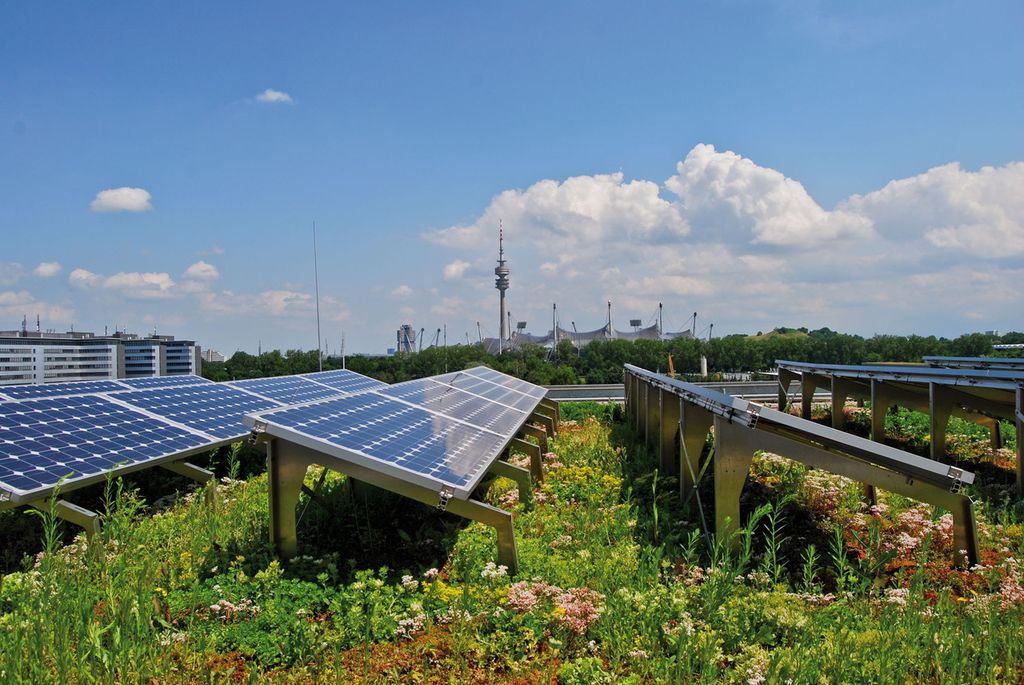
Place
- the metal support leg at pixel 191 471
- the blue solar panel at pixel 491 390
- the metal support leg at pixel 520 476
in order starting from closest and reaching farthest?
1. the metal support leg at pixel 520 476
2. the metal support leg at pixel 191 471
3. the blue solar panel at pixel 491 390

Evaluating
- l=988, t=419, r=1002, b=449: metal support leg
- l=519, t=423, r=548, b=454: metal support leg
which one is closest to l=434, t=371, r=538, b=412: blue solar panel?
l=519, t=423, r=548, b=454: metal support leg

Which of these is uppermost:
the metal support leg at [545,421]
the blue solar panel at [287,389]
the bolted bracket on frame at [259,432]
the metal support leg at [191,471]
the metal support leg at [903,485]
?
the bolted bracket on frame at [259,432]

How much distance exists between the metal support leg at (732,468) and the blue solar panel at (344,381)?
1248cm

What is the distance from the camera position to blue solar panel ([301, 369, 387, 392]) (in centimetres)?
1912

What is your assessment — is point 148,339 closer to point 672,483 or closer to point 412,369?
point 412,369

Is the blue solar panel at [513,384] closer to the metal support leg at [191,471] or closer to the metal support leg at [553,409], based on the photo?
the metal support leg at [553,409]

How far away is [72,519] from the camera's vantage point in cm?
797

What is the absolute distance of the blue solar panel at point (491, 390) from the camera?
54.2 feet

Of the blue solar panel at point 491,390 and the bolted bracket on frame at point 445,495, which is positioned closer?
the bolted bracket on frame at point 445,495

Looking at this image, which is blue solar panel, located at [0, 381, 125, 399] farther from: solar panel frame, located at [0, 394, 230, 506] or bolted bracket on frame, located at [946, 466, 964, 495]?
bolted bracket on frame, located at [946, 466, 964, 495]

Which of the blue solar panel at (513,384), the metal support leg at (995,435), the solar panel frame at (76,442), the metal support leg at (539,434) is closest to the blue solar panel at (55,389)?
the solar panel frame at (76,442)

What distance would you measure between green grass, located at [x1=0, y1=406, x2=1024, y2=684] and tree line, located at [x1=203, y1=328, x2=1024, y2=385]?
214 ft

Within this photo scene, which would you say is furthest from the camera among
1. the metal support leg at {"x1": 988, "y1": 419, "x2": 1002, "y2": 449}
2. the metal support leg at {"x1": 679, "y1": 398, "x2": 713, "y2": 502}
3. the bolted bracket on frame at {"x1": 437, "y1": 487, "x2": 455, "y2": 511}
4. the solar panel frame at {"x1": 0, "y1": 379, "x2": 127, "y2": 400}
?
the metal support leg at {"x1": 988, "y1": 419, "x2": 1002, "y2": 449}

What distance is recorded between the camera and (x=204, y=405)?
14.4 meters
